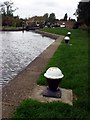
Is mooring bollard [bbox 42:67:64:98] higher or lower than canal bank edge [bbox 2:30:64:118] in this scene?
higher

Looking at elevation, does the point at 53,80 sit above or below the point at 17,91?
above

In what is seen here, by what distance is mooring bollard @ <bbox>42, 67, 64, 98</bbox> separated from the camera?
620cm

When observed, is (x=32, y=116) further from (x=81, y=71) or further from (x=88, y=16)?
(x=88, y=16)

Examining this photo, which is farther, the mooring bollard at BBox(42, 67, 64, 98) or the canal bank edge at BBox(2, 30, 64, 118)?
the mooring bollard at BBox(42, 67, 64, 98)

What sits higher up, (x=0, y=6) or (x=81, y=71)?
(x=0, y=6)

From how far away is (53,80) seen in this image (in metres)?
6.22

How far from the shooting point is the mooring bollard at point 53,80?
620 cm

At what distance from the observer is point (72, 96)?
6.68 m

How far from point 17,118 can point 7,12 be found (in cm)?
9582

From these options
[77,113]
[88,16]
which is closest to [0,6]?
[88,16]

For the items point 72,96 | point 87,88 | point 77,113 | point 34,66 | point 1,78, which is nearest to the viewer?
point 77,113

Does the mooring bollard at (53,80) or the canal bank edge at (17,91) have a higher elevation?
the mooring bollard at (53,80)

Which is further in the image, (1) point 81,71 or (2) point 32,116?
(1) point 81,71

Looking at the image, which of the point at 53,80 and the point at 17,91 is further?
the point at 17,91
